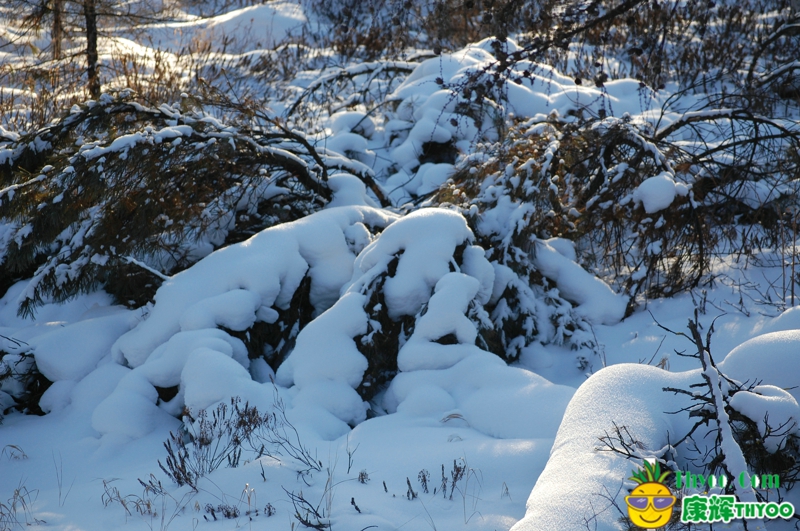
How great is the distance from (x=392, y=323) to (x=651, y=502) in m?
2.35

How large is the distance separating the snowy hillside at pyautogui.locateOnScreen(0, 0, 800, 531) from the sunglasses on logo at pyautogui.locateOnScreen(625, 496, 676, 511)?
0.04m

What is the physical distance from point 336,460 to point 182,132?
275 cm

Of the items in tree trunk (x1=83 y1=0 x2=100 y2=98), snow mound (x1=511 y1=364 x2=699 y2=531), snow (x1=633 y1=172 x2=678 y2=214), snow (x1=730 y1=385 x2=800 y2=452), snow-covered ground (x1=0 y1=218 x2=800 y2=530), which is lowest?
snow-covered ground (x1=0 y1=218 x2=800 y2=530)

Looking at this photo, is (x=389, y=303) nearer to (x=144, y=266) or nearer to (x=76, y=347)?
(x=144, y=266)

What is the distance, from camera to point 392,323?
4094 mm

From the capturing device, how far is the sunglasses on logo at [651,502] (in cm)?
191

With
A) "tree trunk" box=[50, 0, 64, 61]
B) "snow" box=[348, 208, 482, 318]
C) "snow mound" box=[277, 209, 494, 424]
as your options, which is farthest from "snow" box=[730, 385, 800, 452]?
"tree trunk" box=[50, 0, 64, 61]

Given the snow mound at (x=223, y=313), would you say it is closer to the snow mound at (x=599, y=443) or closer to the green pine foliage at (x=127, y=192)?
the green pine foliage at (x=127, y=192)

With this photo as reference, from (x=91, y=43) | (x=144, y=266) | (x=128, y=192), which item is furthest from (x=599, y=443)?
(x=91, y=43)

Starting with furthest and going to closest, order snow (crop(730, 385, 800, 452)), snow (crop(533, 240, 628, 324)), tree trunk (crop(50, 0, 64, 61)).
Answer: tree trunk (crop(50, 0, 64, 61)) → snow (crop(533, 240, 628, 324)) → snow (crop(730, 385, 800, 452))

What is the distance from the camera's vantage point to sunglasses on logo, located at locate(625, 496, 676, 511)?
6.28 feet

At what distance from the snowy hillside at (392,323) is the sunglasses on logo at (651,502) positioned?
39 millimetres

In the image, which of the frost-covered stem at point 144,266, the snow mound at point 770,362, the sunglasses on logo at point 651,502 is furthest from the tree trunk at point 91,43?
the sunglasses on logo at point 651,502

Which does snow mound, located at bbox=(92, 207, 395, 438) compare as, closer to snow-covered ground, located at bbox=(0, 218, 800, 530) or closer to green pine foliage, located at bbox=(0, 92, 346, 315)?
snow-covered ground, located at bbox=(0, 218, 800, 530)
